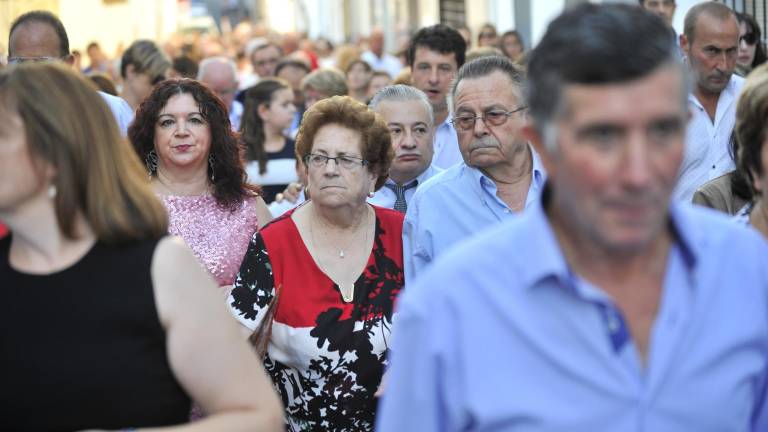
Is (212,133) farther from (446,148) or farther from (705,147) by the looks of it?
(705,147)

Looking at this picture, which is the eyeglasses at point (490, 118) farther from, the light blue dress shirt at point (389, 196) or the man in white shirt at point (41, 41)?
the man in white shirt at point (41, 41)

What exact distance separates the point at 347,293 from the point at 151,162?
1.75 meters

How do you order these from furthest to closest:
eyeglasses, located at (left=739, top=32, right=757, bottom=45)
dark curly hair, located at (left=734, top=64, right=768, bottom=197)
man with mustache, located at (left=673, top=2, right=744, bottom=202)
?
eyeglasses, located at (left=739, top=32, right=757, bottom=45), man with mustache, located at (left=673, top=2, right=744, bottom=202), dark curly hair, located at (left=734, top=64, right=768, bottom=197)

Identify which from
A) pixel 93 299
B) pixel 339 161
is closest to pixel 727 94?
pixel 339 161

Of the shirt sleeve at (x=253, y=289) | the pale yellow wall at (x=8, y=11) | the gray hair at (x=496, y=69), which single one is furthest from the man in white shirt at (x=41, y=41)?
the pale yellow wall at (x=8, y=11)

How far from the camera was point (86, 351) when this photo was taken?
3.15 m

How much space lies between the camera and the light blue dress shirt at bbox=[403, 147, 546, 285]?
5.31 m

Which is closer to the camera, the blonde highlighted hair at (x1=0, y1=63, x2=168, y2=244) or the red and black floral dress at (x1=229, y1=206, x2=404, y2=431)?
the blonde highlighted hair at (x1=0, y1=63, x2=168, y2=244)

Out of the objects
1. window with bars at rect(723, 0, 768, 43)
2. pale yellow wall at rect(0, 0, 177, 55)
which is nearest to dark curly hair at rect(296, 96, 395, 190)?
window with bars at rect(723, 0, 768, 43)

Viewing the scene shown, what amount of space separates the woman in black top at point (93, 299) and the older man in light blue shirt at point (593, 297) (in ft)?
2.32

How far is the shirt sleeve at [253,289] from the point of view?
212 inches

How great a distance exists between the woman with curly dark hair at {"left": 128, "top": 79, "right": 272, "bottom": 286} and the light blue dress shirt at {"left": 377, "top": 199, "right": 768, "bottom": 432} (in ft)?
12.9

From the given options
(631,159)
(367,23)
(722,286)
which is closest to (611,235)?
(631,159)

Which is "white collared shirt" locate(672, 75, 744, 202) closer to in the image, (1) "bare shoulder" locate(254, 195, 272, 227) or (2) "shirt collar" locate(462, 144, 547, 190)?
(2) "shirt collar" locate(462, 144, 547, 190)
